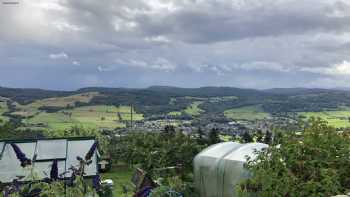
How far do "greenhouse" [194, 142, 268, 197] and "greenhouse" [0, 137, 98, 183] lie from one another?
12131mm

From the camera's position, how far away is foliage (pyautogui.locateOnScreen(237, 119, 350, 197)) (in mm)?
8680

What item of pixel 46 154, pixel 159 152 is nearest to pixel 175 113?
pixel 159 152

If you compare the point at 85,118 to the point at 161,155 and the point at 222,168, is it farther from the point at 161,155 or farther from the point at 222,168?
the point at 222,168

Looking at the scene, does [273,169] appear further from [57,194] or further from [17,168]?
[17,168]

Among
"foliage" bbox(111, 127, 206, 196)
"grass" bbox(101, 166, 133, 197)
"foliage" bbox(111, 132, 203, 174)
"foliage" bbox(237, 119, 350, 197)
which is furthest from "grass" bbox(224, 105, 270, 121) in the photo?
"foliage" bbox(237, 119, 350, 197)

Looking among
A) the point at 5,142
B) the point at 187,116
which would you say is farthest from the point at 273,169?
the point at 187,116

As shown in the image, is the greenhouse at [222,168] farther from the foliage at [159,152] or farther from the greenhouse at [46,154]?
the foliage at [159,152]

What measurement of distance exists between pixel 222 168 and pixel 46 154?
1633 cm

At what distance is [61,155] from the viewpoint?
1067 inches

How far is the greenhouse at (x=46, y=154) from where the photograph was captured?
2614 centimetres

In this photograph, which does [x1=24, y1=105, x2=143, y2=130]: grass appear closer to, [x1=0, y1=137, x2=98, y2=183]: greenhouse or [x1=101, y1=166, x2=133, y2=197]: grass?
[x1=101, y1=166, x2=133, y2=197]: grass

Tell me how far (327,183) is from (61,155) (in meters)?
21.5

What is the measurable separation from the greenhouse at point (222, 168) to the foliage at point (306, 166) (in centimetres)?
313

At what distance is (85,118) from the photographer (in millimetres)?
141750
